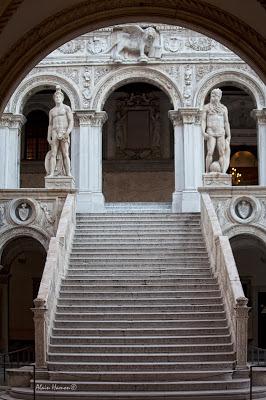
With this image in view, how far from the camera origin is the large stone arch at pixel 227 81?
26.7 m

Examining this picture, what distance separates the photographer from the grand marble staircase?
15797 millimetres

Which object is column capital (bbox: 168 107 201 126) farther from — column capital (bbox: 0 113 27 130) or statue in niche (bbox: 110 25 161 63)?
column capital (bbox: 0 113 27 130)

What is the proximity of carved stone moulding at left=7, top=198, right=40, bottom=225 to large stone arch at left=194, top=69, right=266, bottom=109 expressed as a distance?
6.47 meters

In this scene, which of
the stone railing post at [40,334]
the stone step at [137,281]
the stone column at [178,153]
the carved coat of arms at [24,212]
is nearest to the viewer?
the stone railing post at [40,334]

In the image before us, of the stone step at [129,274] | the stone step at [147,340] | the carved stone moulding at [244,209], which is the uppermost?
the carved stone moulding at [244,209]

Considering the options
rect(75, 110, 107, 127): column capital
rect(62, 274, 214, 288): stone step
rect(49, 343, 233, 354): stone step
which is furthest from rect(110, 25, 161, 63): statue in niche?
rect(49, 343, 233, 354): stone step

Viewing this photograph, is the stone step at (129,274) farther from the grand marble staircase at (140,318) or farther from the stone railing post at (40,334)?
the stone railing post at (40,334)

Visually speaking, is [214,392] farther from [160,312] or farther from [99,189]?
[99,189]

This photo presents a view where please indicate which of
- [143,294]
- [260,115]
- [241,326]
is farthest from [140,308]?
[260,115]

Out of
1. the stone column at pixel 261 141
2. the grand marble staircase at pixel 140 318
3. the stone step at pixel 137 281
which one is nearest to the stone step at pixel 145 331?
the grand marble staircase at pixel 140 318

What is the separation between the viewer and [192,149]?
26406 mm

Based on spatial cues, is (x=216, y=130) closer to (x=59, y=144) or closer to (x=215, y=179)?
(x=215, y=179)

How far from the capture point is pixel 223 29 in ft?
33.0

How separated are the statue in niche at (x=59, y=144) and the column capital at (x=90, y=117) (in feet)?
9.32
